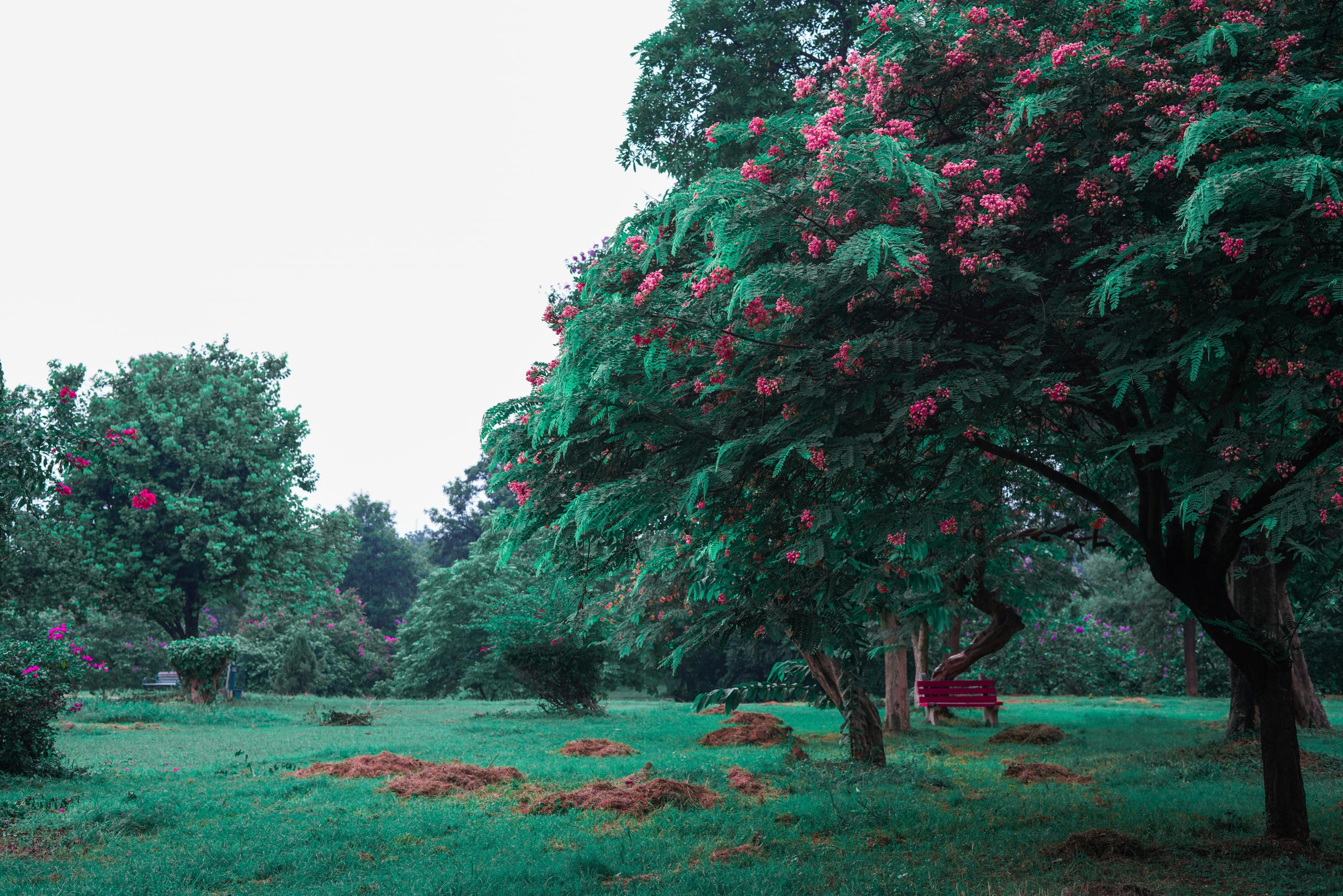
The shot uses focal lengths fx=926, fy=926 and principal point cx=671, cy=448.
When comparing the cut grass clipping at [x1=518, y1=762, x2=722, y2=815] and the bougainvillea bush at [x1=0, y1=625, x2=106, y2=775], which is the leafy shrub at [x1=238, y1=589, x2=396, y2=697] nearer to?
the bougainvillea bush at [x1=0, y1=625, x2=106, y2=775]

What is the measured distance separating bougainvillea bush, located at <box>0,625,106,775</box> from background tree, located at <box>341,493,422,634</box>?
43.8 meters

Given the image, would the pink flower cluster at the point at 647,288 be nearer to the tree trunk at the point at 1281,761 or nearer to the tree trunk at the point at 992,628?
the tree trunk at the point at 1281,761

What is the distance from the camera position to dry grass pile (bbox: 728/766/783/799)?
31.1 feet

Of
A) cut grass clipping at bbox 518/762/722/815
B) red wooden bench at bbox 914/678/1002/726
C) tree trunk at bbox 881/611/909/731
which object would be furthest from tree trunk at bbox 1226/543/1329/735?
cut grass clipping at bbox 518/762/722/815

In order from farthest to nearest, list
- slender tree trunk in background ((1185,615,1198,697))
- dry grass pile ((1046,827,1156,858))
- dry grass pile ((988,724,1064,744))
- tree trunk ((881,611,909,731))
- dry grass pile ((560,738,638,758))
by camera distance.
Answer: slender tree trunk in background ((1185,615,1198,697)) < tree trunk ((881,611,909,731)) < dry grass pile ((988,724,1064,744)) < dry grass pile ((560,738,638,758)) < dry grass pile ((1046,827,1156,858))

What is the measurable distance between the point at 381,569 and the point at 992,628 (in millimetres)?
45643

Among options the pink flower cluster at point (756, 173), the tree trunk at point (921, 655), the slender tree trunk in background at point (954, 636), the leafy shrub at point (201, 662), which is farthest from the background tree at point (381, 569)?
the pink flower cluster at point (756, 173)

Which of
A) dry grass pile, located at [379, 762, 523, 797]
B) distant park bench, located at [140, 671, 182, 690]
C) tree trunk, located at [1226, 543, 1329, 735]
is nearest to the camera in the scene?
dry grass pile, located at [379, 762, 523, 797]

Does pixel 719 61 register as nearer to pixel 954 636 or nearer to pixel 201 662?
pixel 954 636

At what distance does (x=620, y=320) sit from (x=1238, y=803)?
25.7ft

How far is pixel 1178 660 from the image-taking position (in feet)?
114

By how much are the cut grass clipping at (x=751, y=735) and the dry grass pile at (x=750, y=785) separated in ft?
15.4

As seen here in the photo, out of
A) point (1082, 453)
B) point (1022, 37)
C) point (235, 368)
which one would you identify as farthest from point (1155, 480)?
point (235, 368)

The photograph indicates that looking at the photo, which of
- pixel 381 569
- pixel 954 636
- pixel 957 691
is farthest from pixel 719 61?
pixel 381 569
